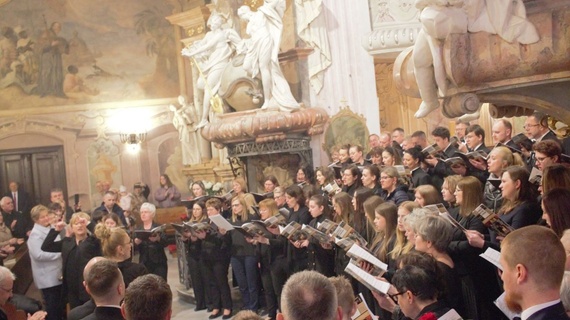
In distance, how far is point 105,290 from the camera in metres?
3.83

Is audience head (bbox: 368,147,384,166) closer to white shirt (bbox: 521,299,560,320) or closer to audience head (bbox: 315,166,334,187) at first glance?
audience head (bbox: 315,166,334,187)

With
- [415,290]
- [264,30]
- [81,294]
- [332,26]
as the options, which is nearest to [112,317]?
[415,290]

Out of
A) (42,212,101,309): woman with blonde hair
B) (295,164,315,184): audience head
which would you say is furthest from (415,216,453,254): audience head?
(295,164,315,184): audience head

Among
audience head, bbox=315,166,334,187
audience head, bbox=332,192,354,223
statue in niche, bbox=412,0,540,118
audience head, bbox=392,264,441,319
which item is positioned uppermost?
statue in niche, bbox=412,0,540,118

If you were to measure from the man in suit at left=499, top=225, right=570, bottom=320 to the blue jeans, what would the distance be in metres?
5.82

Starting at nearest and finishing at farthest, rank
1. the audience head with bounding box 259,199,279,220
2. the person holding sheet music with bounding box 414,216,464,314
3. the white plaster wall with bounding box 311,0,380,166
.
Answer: the person holding sheet music with bounding box 414,216,464,314 < the audience head with bounding box 259,199,279,220 < the white plaster wall with bounding box 311,0,380,166

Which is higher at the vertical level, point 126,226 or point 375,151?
point 375,151

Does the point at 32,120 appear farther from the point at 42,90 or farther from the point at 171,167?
the point at 171,167

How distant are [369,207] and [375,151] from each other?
2931mm

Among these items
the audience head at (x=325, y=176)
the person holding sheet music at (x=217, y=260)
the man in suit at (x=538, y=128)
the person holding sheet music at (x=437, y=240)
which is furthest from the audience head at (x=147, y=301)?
the audience head at (x=325, y=176)

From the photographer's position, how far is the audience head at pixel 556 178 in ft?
14.4

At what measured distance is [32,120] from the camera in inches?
669

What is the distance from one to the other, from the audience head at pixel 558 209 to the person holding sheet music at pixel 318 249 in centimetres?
321

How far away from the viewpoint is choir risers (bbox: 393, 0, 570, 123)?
3789 mm
